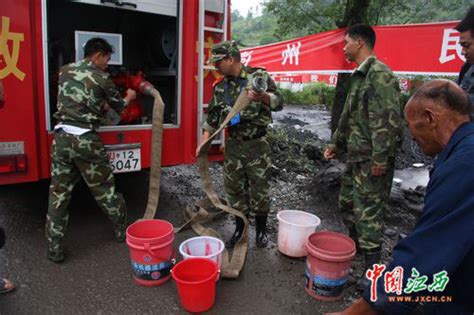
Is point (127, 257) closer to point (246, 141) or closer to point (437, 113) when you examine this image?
point (246, 141)

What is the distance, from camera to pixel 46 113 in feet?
10.2

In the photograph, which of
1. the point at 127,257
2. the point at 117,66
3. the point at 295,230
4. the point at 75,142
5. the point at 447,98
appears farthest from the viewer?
the point at 117,66

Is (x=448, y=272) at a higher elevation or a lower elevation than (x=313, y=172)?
higher

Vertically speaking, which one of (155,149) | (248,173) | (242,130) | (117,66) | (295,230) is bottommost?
(295,230)

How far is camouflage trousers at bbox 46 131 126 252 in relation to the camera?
9.85ft

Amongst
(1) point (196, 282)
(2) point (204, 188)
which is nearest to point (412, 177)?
(2) point (204, 188)

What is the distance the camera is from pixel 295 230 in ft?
10.3

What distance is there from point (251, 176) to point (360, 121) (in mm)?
1042

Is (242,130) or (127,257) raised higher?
(242,130)

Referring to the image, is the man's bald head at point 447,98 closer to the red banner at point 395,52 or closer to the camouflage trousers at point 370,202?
the camouflage trousers at point 370,202

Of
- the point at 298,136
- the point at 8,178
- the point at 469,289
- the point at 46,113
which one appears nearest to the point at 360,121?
the point at 469,289

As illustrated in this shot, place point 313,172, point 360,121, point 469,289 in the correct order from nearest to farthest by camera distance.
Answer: point 469,289 → point 360,121 → point 313,172

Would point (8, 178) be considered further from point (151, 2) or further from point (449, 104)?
point (449, 104)

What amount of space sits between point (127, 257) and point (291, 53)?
209 inches
